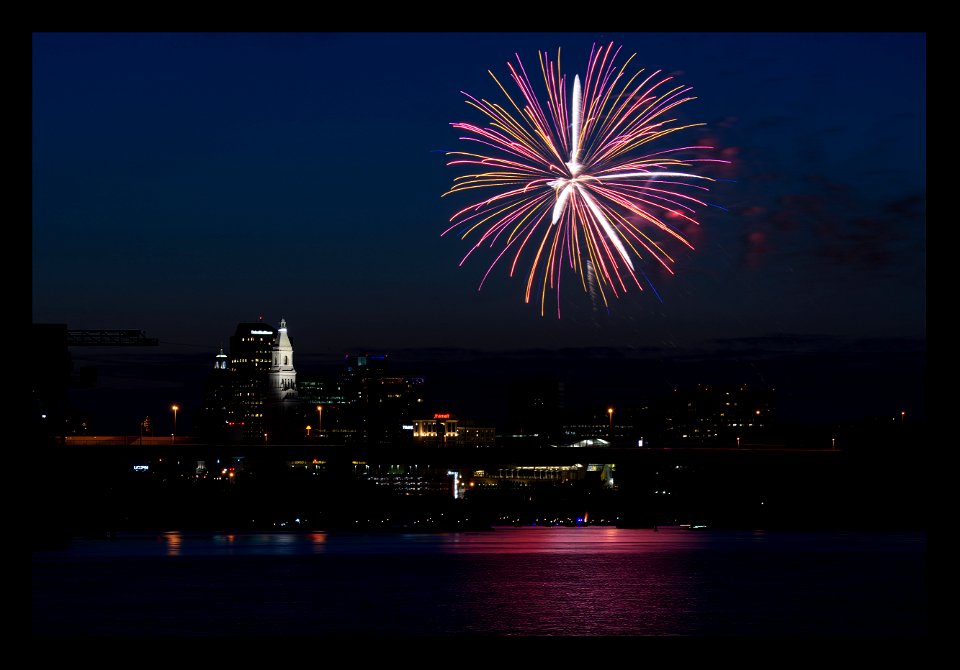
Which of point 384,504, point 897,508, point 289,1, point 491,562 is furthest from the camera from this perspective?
point 384,504

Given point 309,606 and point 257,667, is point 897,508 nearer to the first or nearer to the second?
point 309,606

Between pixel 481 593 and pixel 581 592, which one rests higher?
pixel 581 592

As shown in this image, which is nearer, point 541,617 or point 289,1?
point 289,1

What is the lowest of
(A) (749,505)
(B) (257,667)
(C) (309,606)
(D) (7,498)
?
(A) (749,505)

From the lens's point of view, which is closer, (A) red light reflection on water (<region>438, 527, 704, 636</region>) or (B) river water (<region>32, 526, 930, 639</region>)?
(A) red light reflection on water (<region>438, 527, 704, 636</region>)

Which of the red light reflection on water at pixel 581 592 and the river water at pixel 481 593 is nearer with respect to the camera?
the red light reflection on water at pixel 581 592

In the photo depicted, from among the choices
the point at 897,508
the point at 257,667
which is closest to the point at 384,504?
the point at 897,508

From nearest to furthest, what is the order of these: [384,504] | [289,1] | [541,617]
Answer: [289,1], [541,617], [384,504]

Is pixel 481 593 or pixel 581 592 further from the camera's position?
pixel 481 593
